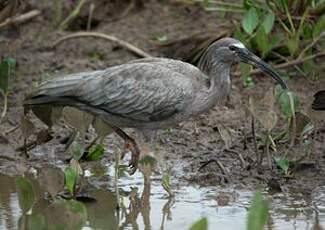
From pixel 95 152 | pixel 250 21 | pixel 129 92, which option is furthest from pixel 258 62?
pixel 95 152

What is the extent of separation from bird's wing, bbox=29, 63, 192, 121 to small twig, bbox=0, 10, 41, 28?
6.34 ft

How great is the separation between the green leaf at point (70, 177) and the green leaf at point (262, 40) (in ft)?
8.49

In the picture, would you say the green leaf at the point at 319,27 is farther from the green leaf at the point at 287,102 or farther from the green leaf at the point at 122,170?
the green leaf at the point at 122,170

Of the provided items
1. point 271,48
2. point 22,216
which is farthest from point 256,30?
point 22,216

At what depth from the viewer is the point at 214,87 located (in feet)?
26.1

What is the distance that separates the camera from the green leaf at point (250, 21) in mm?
9062

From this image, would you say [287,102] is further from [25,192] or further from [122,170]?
[25,192]

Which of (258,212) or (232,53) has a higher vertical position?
(232,53)

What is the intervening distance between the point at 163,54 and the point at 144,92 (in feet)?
7.83

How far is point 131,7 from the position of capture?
36.9 feet

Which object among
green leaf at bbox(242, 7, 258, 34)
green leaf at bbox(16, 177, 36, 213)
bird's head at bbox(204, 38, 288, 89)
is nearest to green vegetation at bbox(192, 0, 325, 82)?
green leaf at bbox(242, 7, 258, 34)

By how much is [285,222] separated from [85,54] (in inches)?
151

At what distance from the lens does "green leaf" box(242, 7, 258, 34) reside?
357 inches

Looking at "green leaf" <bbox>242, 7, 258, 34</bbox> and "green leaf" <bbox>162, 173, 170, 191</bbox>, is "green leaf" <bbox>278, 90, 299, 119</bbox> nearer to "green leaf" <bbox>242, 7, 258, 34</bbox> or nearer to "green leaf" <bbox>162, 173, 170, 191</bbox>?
"green leaf" <bbox>162, 173, 170, 191</bbox>
